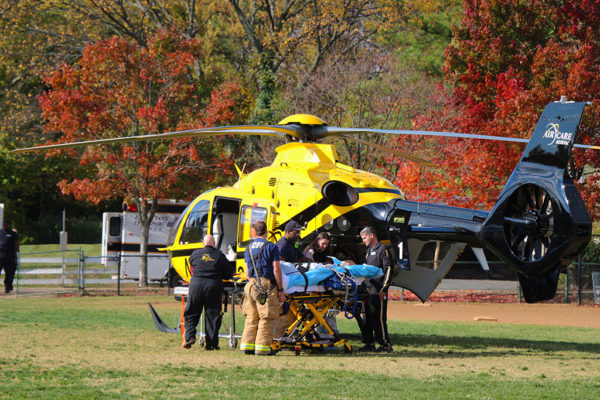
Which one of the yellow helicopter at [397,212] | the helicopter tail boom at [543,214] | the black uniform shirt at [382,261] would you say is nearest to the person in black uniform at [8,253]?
the yellow helicopter at [397,212]

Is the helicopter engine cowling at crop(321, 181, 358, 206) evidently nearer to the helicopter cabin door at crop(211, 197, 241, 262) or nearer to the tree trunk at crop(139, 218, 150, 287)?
the helicopter cabin door at crop(211, 197, 241, 262)

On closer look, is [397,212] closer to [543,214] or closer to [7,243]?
[543,214]

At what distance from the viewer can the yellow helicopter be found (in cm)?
1072

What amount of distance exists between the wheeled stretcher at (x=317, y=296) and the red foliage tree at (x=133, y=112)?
1662cm

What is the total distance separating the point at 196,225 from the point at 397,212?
4565 millimetres

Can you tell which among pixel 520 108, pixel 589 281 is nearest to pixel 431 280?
pixel 520 108

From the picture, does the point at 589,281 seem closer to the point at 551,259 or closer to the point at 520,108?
the point at 520,108

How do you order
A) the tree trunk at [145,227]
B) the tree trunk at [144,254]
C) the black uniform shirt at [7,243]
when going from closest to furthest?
the black uniform shirt at [7,243]
the tree trunk at [144,254]
the tree trunk at [145,227]

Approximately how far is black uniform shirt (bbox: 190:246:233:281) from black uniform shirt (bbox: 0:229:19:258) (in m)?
14.8

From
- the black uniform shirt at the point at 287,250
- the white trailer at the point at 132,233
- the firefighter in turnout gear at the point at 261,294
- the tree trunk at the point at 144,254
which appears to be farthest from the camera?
the white trailer at the point at 132,233

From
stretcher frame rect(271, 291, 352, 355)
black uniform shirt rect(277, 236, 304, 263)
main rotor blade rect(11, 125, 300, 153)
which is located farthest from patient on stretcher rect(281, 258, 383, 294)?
main rotor blade rect(11, 125, 300, 153)

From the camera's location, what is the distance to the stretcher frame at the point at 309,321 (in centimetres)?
1248

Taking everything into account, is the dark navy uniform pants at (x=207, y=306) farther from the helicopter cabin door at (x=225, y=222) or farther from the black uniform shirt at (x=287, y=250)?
the helicopter cabin door at (x=225, y=222)

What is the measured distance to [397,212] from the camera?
13352 millimetres
